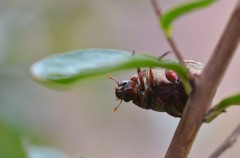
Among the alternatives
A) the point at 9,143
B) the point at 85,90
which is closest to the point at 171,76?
the point at 9,143

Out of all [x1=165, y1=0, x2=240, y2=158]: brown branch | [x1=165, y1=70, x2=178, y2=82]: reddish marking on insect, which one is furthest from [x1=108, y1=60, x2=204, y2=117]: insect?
[x1=165, y1=0, x2=240, y2=158]: brown branch

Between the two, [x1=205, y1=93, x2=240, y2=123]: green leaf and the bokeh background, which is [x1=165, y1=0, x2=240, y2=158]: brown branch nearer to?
[x1=205, y1=93, x2=240, y2=123]: green leaf

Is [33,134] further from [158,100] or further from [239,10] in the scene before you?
[239,10]

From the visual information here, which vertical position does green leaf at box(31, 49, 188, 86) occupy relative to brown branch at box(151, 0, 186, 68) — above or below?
below

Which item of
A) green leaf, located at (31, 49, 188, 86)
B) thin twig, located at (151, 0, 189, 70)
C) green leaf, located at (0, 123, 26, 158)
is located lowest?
green leaf, located at (0, 123, 26, 158)

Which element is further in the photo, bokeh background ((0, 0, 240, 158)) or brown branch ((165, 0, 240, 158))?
bokeh background ((0, 0, 240, 158))

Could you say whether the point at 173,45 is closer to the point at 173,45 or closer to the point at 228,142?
the point at 173,45
